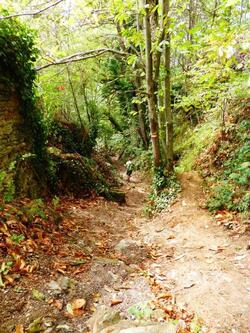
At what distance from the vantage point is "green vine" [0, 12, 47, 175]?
16.5 feet

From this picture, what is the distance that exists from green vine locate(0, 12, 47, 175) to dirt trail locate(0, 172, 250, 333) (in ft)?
6.21

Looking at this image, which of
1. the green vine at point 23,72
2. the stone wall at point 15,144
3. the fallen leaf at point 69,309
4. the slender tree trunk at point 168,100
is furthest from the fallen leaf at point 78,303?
the slender tree trunk at point 168,100

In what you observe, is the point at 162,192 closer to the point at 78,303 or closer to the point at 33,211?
the point at 33,211

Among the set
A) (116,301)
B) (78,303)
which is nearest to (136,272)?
(116,301)

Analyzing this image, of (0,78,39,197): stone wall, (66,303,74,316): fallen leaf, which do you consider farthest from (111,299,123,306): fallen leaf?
(0,78,39,197): stone wall

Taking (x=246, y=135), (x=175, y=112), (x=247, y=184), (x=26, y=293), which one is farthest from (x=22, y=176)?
(x=175, y=112)

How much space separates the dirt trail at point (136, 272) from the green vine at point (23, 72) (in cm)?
189

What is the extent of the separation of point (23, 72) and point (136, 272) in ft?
15.4

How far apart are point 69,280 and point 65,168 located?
196 inches

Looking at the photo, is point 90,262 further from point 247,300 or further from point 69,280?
point 247,300

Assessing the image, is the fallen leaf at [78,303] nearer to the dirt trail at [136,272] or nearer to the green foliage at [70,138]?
the dirt trail at [136,272]

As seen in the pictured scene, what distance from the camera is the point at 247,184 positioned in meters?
5.66

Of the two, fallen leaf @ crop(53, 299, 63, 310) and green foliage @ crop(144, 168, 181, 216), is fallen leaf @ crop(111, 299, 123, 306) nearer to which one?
fallen leaf @ crop(53, 299, 63, 310)

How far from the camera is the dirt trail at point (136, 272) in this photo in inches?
104
